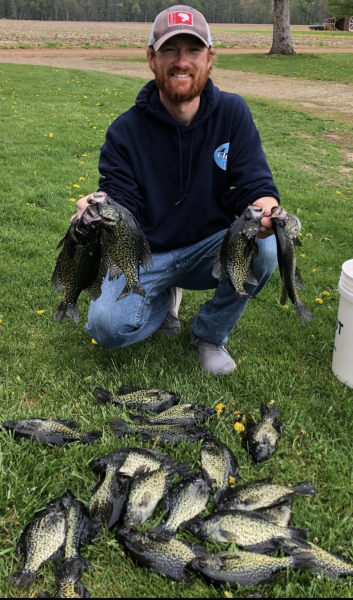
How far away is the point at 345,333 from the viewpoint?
3.25 metres

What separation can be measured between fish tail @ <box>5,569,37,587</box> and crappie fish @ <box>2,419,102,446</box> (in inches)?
29.2

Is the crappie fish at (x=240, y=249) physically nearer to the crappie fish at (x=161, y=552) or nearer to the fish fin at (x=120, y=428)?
the fish fin at (x=120, y=428)

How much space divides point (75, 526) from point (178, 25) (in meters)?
2.84

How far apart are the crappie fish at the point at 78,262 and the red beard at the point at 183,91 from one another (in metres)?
1.19

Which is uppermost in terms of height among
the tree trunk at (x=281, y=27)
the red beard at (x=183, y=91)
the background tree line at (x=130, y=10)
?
the background tree line at (x=130, y=10)

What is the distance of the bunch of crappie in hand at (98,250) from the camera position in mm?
2406

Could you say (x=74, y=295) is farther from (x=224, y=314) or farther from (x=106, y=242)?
(x=224, y=314)

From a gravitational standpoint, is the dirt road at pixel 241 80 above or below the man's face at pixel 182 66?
below

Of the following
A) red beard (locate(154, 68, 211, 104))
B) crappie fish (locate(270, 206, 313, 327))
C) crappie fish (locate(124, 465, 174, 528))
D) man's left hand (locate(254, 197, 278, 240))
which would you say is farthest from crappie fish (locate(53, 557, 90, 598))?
red beard (locate(154, 68, 211, 104))

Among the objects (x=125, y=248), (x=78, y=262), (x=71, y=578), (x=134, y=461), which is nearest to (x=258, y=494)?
(x=134, y=461)

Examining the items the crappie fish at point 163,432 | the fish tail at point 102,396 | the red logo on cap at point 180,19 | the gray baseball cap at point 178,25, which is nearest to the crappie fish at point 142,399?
the fish tail at point 102,396

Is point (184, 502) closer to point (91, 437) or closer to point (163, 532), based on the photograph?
point (163, 532)

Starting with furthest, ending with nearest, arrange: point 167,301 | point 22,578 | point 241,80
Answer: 1. point 241,80
2. point 167,301
3. point 22,578

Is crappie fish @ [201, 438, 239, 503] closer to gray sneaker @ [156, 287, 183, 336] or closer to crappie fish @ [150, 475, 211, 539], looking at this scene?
crappie fish @ [150, 475, 211, 539]
